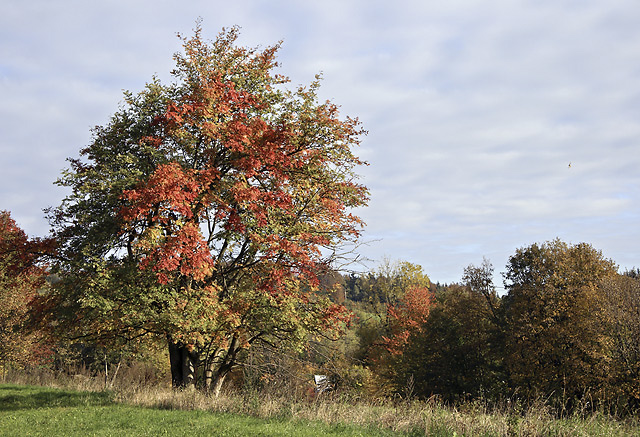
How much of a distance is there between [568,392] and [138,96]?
34041 mm

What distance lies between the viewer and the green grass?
1057cm

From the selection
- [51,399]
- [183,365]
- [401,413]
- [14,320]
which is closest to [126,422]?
[183,365]

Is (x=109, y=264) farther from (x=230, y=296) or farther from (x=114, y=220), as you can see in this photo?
(x=230, y=296)

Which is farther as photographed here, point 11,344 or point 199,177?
point 11,344

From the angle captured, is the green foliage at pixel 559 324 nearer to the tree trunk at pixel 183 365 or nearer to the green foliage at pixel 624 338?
the green foliage at pixel 624 338

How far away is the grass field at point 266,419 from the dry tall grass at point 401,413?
2cm

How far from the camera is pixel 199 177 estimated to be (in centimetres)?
1466

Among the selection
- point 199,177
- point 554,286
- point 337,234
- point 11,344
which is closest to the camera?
point 199,177

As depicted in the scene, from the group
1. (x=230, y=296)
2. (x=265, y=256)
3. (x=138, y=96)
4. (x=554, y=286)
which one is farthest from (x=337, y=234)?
(x=554, y=286)

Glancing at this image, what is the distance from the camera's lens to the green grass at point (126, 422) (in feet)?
34.7

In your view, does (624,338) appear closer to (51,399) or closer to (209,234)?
(209,234)

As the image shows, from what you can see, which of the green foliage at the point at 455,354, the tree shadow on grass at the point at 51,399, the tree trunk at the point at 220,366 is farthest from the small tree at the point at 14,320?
the green foliage at the point at 455,354

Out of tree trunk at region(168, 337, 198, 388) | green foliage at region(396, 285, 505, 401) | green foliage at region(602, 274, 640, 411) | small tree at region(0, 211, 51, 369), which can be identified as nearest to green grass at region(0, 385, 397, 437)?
tree trunk at region(168, 337, 198, 388)

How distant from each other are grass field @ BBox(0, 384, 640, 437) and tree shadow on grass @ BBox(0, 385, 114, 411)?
0.35 feet
